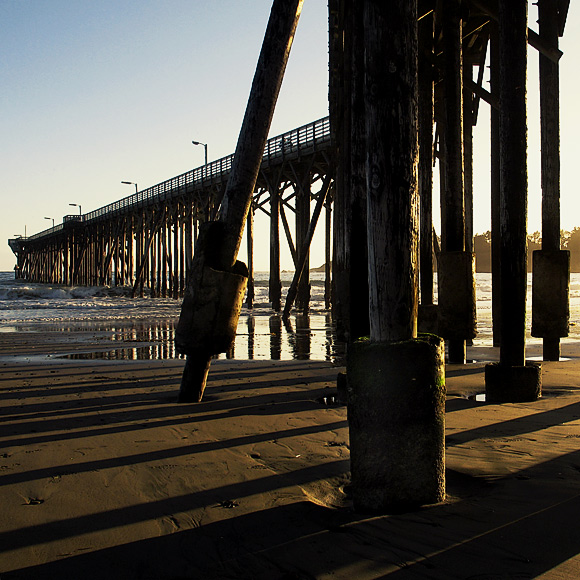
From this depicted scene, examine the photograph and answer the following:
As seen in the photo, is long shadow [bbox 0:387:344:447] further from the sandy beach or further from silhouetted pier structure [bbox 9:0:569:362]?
silhouetted pier structure [bbox 9:0:569:362]

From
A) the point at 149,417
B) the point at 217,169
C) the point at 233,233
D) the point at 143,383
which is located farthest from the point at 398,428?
the point at 217,169

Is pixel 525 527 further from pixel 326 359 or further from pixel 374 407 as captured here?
pixel 326 359

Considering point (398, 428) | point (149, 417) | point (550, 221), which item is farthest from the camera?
point (550, 221)

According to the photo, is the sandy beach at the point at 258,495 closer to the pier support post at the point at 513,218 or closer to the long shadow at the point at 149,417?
the long shadow at the point at 149,417

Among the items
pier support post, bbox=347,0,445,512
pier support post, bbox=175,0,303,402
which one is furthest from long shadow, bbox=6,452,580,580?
pier support post, bbox=175,0,303,402

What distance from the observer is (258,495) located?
2.39 meters

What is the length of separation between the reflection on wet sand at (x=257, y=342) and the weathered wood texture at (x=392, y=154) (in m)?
3.39

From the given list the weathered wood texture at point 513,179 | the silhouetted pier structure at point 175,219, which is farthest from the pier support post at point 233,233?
the silhouetted pier structure at point 175,219

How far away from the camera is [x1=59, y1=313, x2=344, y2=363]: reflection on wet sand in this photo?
7750mm

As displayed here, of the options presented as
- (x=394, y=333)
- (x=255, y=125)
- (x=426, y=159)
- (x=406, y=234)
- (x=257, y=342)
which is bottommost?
(x=257, y=342)

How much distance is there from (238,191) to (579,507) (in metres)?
2.86

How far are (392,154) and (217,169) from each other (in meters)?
20.0

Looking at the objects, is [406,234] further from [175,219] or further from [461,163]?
[175,219]

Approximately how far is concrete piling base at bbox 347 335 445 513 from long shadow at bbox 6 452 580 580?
82mm
